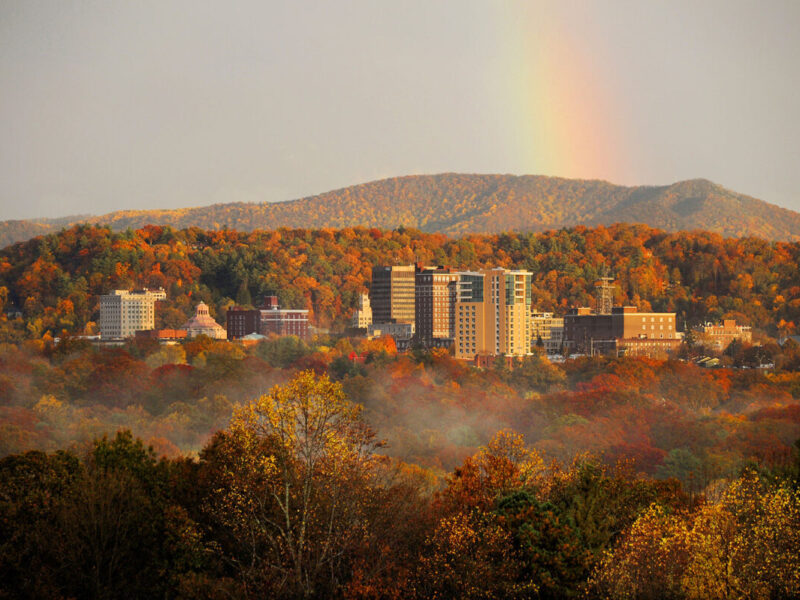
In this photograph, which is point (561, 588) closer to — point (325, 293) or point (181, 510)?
point (181, 510)

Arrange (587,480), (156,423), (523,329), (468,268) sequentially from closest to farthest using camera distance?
1. (587,480)
2. (156,423)
3. (523,329)
4. (468,268)

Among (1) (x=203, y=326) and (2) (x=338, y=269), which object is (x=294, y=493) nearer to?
(1) (x=203, y=326)

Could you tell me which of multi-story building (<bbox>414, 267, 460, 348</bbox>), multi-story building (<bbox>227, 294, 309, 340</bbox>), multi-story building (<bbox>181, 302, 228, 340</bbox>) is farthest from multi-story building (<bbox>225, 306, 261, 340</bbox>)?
multi-story building (<bbox>414, 267, 460, 348</bbox>)

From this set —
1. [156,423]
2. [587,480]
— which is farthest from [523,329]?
[587,480]

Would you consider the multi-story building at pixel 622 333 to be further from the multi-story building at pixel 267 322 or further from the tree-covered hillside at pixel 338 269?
the multi-story building at pixel 267 322

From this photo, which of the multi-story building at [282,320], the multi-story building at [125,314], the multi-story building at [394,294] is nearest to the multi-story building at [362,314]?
the multi-story building at [394,294]

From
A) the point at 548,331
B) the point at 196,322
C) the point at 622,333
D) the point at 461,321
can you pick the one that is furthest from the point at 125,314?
the point at 622,333
